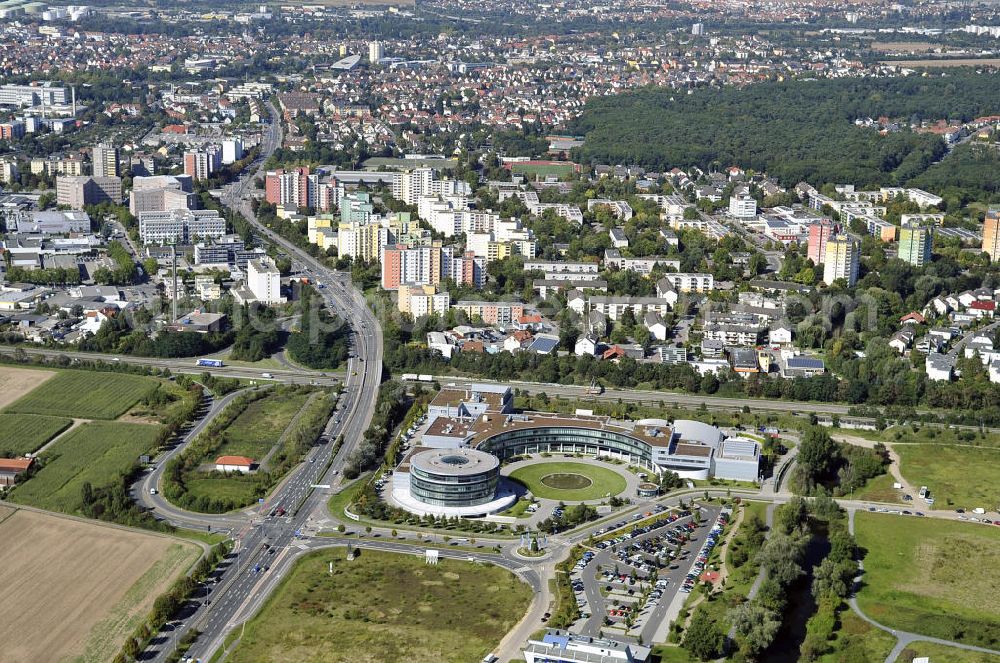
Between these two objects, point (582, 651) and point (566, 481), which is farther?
point (566, 481)

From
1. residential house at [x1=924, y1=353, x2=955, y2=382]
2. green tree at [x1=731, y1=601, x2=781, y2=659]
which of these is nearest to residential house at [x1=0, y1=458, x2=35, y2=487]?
green tree at [x1=731, y1=601, x2=781, y2=659]

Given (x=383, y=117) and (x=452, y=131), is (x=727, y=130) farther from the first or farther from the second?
(x=383, y=117)

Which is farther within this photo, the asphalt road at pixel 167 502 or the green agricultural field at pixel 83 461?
the green agricultural field at pixel 83 461

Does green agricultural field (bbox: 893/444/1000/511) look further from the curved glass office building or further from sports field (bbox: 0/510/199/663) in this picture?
sports field (bbox: 0/510/199/663)

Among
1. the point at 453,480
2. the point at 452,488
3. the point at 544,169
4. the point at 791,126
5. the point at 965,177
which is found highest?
the point at 791,126

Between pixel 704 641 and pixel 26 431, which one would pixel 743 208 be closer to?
pixel 26 431

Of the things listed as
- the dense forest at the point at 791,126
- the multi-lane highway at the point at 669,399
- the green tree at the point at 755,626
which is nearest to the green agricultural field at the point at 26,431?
the multi-lane highway at the point at 669,399

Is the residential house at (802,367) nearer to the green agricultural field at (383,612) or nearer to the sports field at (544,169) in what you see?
the green agricultural field at (383,612)

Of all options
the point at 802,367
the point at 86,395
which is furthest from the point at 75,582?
the point at 802,367
